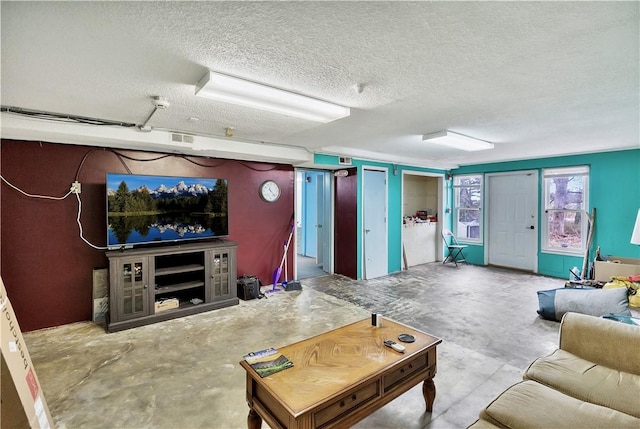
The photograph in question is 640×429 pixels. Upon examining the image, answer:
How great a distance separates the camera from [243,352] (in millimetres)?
2859

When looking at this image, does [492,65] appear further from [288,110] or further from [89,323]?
[89,323]

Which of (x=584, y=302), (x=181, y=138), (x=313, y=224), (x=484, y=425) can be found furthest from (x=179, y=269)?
(x=584, y=302)

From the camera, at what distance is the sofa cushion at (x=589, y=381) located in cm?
152

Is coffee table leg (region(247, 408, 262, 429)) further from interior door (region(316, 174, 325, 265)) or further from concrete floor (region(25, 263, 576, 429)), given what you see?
interior door (region(316, 174, 325, 265))

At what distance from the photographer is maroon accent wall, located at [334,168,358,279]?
18.4 ft

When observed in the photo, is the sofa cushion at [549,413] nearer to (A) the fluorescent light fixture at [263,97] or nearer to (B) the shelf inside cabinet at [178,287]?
(A) the fluorescent light fixture at [263,97]

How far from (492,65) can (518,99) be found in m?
0.89

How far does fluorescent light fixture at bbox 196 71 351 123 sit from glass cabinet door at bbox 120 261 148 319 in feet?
7.56

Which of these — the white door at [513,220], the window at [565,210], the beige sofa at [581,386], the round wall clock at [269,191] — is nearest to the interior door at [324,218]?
the round wall clock at [269,191]

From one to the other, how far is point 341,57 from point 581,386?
7.60 feet

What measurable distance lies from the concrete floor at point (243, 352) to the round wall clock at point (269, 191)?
1604 millimetres

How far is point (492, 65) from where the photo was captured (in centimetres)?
194

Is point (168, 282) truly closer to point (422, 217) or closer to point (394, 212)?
point (394, 212)

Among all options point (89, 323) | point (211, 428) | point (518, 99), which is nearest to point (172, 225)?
point (89, 323)
